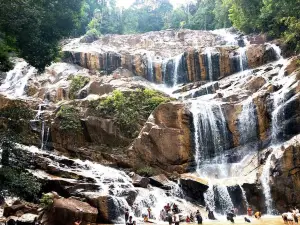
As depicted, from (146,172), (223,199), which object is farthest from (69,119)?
(223,199)

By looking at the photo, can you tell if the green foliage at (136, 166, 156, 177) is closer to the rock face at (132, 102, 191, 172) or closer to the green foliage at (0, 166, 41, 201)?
the rock face at (132, 102, 191, 172)

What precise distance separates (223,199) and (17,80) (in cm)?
2825

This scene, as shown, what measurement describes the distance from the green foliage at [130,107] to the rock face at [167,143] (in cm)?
220

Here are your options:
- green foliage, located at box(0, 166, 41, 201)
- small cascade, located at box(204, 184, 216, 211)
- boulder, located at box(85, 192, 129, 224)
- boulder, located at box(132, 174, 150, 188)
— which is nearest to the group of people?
small cascade, located at box(204, 184, 216, 211)

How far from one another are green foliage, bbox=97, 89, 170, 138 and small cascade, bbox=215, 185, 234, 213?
925cm

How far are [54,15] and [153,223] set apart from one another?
12105 mm

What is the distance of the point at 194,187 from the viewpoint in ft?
79.5

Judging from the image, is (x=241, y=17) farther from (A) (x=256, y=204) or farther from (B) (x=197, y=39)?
(A) (x=256, y=204)

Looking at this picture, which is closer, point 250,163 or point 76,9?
point 76,9

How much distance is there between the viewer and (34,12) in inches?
598

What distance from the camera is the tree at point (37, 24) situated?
47.6 feet

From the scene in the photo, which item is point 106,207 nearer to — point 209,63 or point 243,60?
point 209,63

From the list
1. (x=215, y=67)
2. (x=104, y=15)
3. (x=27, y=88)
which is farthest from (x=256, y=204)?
(x=104, y=15)

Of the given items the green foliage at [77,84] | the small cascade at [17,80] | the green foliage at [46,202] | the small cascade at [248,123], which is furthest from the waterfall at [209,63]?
the green foliage at [46,202]
